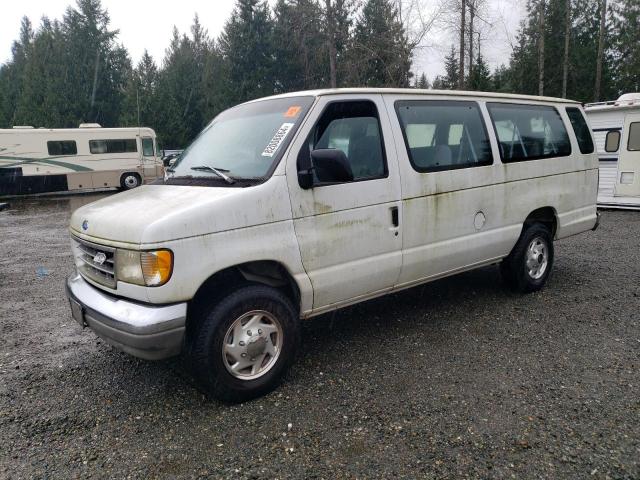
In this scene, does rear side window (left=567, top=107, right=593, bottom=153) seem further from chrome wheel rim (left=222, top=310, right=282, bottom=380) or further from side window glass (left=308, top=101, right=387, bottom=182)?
chrome wheel rim (left=222, top=310, right=282, bottom=380)

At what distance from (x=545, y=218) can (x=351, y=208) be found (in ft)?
9.72

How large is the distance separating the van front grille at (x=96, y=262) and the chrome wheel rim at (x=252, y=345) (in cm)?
86

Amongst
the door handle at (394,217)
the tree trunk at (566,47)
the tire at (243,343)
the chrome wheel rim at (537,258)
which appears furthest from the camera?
the tree trunk at (566,47)

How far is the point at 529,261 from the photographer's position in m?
5.37

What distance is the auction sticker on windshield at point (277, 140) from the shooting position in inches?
135

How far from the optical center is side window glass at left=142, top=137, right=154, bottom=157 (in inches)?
929

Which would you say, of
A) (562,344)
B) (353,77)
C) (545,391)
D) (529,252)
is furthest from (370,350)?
(353,77)

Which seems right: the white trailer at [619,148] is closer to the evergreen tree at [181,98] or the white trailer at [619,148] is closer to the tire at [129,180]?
the tire at [129,180]

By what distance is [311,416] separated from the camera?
3182mm

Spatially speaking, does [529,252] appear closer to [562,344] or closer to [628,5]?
[562,344]

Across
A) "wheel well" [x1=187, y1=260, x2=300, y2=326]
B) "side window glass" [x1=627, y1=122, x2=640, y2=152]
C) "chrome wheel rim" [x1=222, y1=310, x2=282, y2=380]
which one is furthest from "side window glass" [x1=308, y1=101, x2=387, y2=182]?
"side window glass" [x1=627, y1=122, x2=640, y2=152]

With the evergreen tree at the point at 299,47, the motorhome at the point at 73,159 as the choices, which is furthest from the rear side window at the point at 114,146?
the evergreen tree at the point at 299,47

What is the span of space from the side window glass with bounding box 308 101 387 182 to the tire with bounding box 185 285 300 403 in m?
1.19

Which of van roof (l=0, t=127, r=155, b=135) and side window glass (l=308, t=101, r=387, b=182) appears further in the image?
van roof (l=0, t=127, r=155, b=135)
